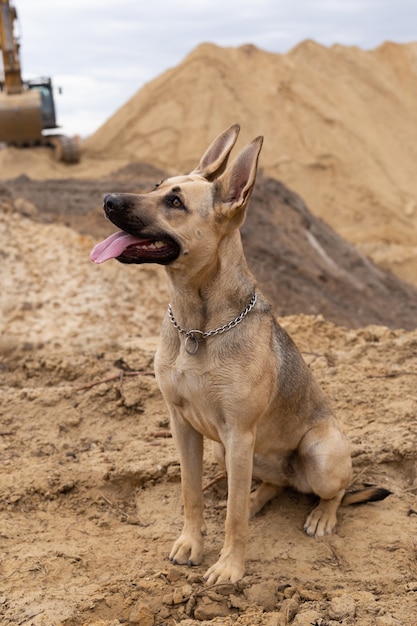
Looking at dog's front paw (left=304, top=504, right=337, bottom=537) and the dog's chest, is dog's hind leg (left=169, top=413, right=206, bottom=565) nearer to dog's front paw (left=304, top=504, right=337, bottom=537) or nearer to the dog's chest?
the dog's chest

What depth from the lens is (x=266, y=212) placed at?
16.0m

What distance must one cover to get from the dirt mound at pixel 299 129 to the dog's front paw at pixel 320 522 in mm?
19789

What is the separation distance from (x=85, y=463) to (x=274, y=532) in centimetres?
161

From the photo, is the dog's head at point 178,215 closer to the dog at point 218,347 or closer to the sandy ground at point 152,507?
the dog at point 218,347

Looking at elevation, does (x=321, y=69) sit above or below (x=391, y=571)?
below

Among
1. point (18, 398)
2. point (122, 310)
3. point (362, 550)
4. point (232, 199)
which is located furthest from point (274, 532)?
point (122, 310)

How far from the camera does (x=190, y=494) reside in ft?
15.6

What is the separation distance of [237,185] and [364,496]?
2350 mm

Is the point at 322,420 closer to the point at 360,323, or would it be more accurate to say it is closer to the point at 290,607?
the point at 290,607

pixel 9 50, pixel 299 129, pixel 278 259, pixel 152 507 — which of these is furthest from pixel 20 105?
pixel 152 507

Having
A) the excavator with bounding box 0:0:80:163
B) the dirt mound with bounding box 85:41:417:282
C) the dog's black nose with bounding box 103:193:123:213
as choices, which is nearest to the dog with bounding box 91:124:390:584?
the dog's black nose with bounding box 103:193:123:213

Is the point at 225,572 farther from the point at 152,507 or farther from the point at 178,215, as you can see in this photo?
the point at 178,215

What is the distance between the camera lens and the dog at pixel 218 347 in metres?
4.06

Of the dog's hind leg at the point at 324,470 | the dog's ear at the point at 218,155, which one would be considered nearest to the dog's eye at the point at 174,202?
the dog's ear at the point at 218,155
